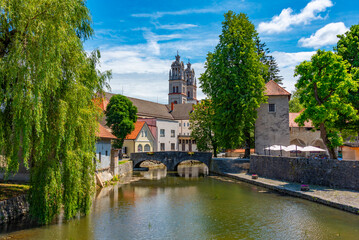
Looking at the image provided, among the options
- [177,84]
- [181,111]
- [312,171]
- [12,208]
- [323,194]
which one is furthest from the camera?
[177,84]

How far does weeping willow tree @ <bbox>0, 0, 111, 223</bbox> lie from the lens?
13148 millimetres

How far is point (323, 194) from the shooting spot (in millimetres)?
21797

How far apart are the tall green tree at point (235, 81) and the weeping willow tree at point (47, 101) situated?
22.0 m

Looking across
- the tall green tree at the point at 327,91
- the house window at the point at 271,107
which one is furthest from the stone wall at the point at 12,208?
the house window at the point at 271,107

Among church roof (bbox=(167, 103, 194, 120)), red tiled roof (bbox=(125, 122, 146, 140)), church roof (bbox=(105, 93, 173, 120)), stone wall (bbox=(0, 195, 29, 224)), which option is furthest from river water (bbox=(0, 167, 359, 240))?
church roof (bbox=(167, 103, 194, 120))

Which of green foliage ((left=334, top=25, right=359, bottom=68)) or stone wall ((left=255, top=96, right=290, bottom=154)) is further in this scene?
stone wall ((left=255, top=96, right=290, bottom=154))

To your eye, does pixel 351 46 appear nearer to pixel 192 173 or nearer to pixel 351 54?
pixel 351 54

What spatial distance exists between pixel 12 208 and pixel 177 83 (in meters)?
99.7

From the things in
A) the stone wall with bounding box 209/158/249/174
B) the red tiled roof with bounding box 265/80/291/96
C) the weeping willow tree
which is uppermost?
the red tiled roof with bounding box 265/80/291/96

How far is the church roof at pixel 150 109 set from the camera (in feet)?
227

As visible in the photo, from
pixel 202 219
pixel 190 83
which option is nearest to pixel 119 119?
pixel 202 219

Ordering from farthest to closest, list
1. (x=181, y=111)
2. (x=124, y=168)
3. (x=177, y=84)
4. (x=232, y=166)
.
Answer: (x=177, y=84) < (x=181, y=111) < (x=124, y=168) < (x=232, y=166)

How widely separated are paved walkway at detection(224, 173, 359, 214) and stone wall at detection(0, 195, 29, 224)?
18825mm

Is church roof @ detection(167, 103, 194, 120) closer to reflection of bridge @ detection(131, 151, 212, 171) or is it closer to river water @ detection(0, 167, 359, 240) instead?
reflection of bridge @ detection(131, 151, 212, 171)
